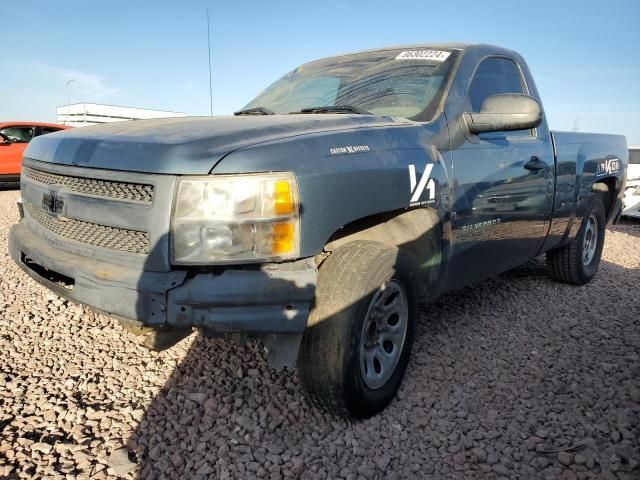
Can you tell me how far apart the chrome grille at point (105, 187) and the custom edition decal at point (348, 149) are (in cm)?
75

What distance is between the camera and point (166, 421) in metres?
2.31

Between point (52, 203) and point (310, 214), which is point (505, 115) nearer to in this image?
point (310, 214)

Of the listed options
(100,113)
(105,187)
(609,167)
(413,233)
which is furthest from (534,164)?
(100,113)

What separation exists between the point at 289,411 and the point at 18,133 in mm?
11120

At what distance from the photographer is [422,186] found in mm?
2453

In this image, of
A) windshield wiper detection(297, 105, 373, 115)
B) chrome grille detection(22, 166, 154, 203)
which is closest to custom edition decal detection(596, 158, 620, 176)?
windshield wiper detection(297, 105, 373, 115)

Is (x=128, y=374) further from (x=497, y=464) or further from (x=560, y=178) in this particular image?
(x=560, y=178)

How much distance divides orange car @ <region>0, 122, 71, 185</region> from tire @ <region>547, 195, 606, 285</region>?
1032cm

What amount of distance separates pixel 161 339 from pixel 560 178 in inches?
123

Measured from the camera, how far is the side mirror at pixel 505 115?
281cm

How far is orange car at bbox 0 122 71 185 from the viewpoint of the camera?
1053cm

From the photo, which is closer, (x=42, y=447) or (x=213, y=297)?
(x=213, y=297)

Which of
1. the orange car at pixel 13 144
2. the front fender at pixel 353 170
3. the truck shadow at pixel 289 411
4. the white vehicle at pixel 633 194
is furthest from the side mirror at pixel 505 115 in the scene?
the orange car at pixel 13 144

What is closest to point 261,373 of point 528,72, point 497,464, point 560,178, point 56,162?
point 497,464
